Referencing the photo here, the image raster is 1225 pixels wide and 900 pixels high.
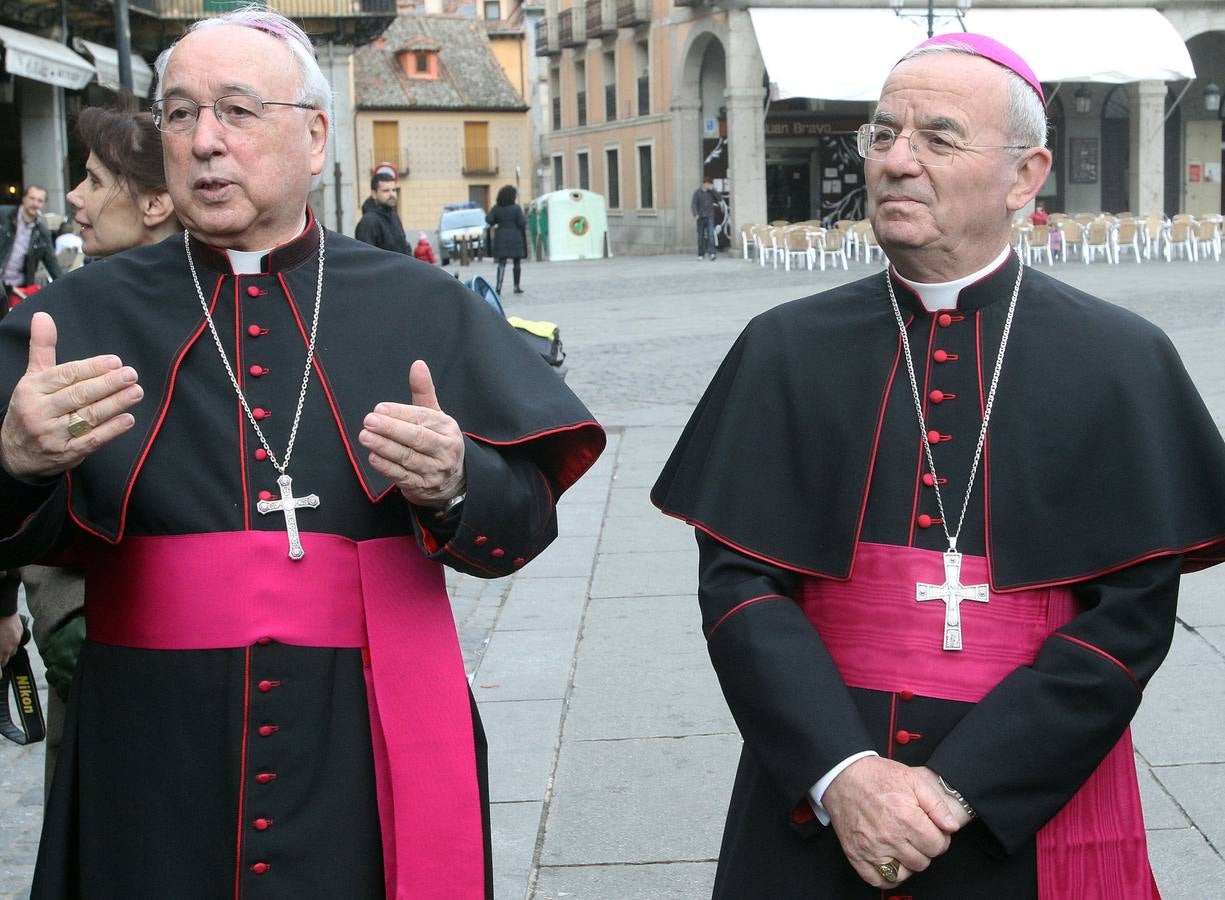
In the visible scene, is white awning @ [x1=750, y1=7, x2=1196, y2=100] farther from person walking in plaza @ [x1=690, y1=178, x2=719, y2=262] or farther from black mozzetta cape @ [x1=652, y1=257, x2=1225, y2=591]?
black mozzetta cape @ [x1=652, y1=257, x2=1225, y2=591]

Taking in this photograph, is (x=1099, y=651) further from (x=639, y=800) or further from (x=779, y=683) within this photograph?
(x=639, y=800)

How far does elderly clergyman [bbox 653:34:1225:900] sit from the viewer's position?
223 cm

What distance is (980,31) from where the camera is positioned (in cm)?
3008

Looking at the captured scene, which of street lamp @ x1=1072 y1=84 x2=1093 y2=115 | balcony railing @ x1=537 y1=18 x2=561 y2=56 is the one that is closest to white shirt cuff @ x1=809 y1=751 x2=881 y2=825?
street lamp @ x1=1072 y1=84 x2=1093 y2=115

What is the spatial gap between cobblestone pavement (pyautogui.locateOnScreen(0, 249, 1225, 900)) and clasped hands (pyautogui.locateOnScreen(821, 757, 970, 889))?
0.70 meters

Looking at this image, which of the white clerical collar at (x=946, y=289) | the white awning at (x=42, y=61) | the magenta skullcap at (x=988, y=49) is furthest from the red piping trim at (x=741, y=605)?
the white awning at (x=42, y=61)

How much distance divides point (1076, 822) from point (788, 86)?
26.1 metres

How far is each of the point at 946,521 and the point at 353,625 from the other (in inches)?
34.9

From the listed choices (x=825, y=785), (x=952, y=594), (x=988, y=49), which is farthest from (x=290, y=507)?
(x=988, y=49)

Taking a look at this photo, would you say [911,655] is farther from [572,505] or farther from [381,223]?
[381,223]

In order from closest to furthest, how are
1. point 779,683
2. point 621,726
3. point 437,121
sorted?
1. point 779,683
2. point 621,726
3. point 437,121

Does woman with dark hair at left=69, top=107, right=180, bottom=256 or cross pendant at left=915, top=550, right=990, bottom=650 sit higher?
woman with dark hair at left=69, top=107, right=180, bottom=256

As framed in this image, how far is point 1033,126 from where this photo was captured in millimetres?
2441

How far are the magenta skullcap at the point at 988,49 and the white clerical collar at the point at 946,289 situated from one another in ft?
0.85
